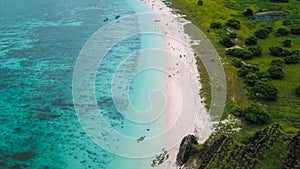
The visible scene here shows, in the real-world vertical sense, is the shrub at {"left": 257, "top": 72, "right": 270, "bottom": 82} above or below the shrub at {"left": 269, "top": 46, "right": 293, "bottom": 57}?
below

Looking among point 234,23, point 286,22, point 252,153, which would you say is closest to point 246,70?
point 234,23

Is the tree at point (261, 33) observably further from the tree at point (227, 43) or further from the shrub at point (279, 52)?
the shrub at point (279, 52)

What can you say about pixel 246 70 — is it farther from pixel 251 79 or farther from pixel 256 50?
pixel 256 50

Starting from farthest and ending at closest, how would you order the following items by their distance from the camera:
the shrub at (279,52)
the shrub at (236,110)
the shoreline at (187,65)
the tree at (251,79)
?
the shrub at (279,52) → the tree at (251,79) → the shrub at (236,110) → the shoreline at (187,65)

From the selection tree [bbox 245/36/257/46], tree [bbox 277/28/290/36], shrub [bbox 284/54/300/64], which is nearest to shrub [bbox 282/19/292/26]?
tree [bbox 277/28/290/36]

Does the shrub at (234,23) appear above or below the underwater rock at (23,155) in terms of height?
above

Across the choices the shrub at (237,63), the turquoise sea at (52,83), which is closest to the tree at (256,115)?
the turquoise sea at (52,83)

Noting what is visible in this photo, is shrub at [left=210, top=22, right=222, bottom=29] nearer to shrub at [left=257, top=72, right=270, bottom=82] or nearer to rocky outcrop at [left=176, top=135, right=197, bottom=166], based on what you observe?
shrub at [left=257, top=72, right=270, bottom=82]
